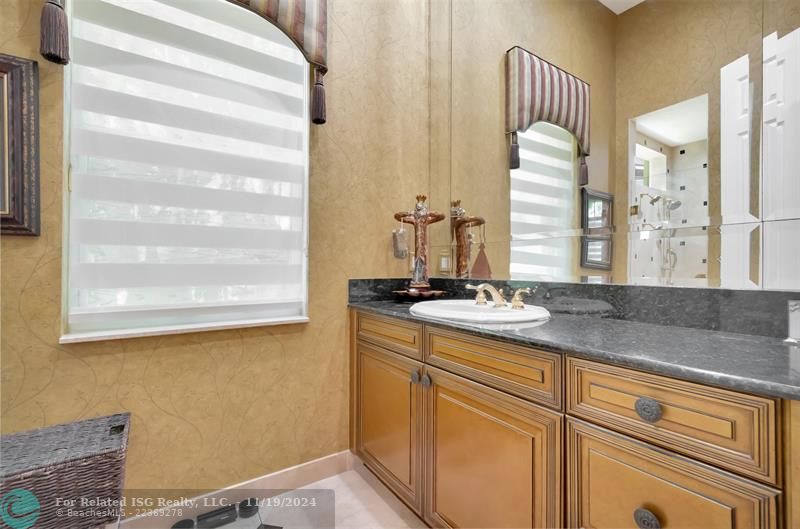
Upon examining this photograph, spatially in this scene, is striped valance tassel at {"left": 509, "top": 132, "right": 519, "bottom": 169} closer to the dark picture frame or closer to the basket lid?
the dark picture frame

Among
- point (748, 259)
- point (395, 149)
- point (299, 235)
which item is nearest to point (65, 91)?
point (299, 235)

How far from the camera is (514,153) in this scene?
178 centimetres

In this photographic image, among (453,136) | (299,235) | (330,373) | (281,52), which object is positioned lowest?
(330,373)

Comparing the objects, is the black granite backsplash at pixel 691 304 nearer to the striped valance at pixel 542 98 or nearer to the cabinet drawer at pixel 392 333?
the striped valance at pixel 542 98

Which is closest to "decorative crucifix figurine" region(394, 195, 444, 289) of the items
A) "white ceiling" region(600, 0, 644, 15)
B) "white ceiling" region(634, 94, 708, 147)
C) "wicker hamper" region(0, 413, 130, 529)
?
"white ceiling" region(634, 94, 708, 147)

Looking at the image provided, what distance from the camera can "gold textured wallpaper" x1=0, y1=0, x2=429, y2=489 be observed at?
47.4 inches

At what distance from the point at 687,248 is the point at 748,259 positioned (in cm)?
15

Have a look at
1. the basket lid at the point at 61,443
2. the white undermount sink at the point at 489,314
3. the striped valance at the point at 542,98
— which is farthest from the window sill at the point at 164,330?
the striped valance at the point at 542,98

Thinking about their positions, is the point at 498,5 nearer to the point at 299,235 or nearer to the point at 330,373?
the point at 299,235

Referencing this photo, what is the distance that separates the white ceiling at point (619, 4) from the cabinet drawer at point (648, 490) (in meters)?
1.47

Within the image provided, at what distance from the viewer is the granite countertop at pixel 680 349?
0.62 metres

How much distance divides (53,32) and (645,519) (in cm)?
213

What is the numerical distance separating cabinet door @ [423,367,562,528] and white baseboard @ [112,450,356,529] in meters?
0.67

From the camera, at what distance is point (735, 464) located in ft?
2.08
